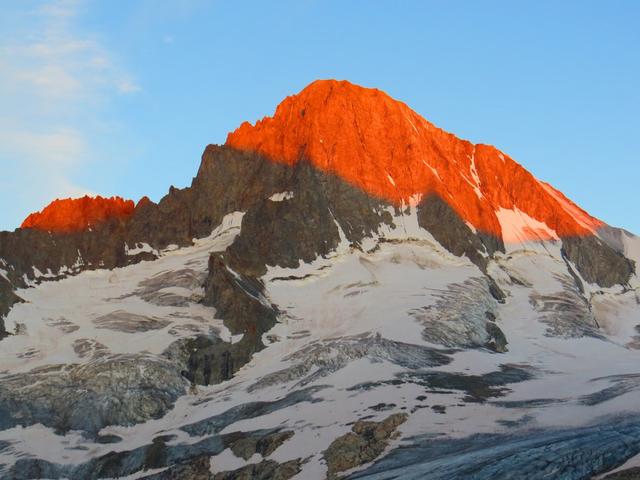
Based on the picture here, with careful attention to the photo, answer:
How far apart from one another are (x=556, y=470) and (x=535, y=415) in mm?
30516

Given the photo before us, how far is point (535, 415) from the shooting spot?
12644 centimetres

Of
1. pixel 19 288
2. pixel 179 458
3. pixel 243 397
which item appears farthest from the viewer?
pixel 19 288

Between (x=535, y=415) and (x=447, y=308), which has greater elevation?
(x=447, y=308)

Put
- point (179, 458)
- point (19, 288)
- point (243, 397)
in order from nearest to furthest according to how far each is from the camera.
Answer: point (179, 458)
point (243, 397)
point (19, 288)

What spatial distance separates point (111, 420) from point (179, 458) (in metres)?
22.9

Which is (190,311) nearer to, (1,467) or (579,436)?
(1,467)

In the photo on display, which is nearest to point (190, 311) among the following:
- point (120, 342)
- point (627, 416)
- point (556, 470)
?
point (120, 342)

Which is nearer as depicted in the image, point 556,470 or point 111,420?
point 556,470

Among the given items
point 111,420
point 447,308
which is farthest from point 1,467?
point 447,308

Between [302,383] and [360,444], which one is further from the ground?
[302,383]

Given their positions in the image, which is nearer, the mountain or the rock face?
the rock face

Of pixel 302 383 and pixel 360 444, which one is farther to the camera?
pixel 302 383

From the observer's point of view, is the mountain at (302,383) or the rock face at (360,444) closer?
the rock face at (360,444)

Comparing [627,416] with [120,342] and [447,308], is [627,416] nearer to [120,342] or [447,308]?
[447,308]
